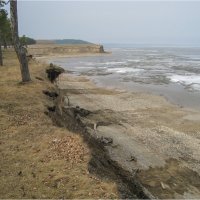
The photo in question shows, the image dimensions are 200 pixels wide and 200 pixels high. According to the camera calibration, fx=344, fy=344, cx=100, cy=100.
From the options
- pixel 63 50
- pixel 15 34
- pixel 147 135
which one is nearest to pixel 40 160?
pixel 147 135

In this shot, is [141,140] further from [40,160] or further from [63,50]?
[63,50]

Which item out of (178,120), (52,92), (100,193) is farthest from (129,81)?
(100,193)

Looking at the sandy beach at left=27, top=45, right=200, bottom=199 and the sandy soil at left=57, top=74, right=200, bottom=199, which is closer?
the sandy beach at left=27, top=45, right=200, bottom=199

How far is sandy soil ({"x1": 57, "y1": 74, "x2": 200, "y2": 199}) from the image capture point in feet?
48.3

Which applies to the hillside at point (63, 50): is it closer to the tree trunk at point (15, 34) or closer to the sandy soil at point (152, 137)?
the sandy soil at point (152, 137)

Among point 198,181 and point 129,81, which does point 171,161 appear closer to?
point 198,181

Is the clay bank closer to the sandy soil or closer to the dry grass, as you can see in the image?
the sandy soil

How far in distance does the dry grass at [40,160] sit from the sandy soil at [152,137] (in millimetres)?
3722

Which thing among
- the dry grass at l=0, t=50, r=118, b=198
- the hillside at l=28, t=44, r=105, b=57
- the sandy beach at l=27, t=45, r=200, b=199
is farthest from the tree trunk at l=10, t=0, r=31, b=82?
the hillside at l=28, t=44, r=105, b=57

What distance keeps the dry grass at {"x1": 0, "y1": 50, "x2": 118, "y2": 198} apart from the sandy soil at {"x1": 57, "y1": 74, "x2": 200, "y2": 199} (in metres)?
3.72

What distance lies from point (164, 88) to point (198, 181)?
2738 centimetres

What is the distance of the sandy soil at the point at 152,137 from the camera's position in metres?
14.7

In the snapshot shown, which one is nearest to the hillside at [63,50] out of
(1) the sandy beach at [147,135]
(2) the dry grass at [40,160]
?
(1) the sandy beach at [147,135]

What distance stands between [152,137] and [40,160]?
413 inches
